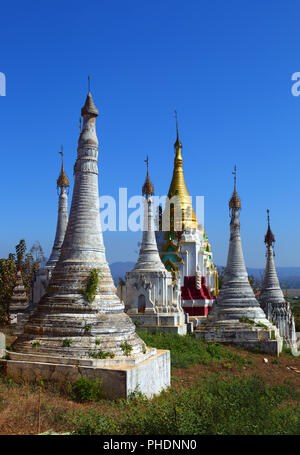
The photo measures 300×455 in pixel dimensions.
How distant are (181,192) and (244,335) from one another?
14.0 meters

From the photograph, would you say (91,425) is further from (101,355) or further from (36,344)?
(36,344)

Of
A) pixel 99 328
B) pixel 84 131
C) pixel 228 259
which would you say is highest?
pixel 84 131

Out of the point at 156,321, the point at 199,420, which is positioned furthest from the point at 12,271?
the point at 199,420

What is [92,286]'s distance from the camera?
16.9 m

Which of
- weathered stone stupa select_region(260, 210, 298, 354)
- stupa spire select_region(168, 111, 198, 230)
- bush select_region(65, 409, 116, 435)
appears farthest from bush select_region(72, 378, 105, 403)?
stupa spire select_region(168, 111, 198, 230)

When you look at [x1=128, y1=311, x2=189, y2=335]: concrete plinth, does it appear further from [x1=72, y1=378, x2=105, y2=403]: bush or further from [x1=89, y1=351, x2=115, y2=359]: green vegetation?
[x1=72, y1=378, x2=105, y2=403]: bush

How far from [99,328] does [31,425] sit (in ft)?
15.8

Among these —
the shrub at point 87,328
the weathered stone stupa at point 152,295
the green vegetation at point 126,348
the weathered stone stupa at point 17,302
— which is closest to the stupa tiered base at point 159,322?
the weathered stone stupa at point 152,295

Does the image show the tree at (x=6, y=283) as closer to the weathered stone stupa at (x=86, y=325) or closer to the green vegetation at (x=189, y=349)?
the green vegetation at (x=189, y=349)

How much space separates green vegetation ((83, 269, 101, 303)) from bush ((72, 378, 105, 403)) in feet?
9.70
